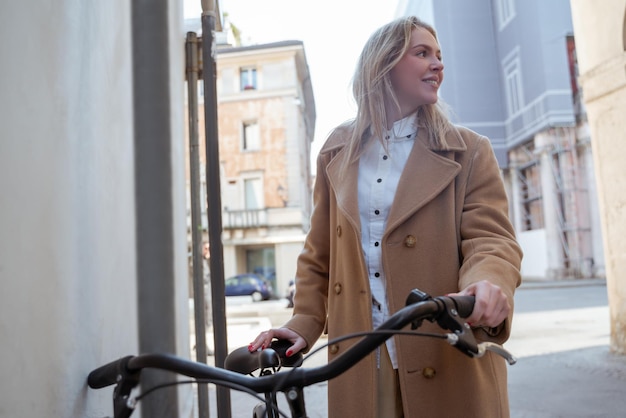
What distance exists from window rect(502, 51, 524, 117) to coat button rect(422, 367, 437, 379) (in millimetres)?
29830

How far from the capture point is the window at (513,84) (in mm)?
29609

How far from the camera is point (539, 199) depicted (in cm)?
2891

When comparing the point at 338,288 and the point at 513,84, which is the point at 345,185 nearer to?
the point at 338,288

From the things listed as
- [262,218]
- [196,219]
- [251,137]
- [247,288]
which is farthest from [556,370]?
[251,137]

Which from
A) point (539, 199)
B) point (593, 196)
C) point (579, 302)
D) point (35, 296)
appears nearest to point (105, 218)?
point (35, 296)

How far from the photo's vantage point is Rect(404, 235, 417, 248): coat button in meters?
1.75

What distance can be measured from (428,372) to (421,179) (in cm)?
55

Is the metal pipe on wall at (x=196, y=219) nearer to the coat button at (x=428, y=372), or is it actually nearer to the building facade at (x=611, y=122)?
the coat button at (x=428, y=372)

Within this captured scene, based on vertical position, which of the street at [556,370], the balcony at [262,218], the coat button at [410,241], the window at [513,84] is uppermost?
the window at [513,84]


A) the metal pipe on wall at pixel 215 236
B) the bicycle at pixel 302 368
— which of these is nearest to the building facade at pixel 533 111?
the metal pipe on wall at pixel 215 236

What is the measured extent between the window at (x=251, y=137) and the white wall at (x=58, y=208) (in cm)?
2786

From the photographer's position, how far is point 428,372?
5.48 feet

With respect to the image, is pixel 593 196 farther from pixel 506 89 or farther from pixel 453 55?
pixel 453 55

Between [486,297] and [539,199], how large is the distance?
29.4m
